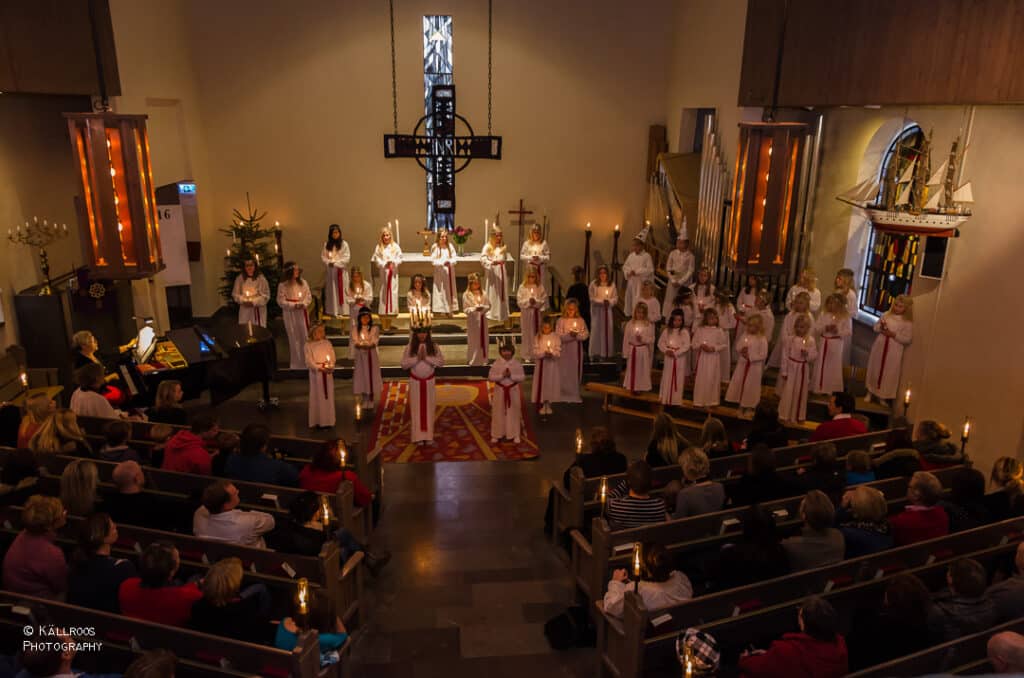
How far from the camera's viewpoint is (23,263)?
34.2 ft

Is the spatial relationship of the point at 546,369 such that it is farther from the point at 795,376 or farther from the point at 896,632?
the point at 896,632

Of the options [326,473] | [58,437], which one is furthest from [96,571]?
[58,437]

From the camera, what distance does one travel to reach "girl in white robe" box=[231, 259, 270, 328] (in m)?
11.6

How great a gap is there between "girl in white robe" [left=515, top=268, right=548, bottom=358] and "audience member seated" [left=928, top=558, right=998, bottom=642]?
751 centimetres

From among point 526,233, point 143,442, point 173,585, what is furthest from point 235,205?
point 173,585

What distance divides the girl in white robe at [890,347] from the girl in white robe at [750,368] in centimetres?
136

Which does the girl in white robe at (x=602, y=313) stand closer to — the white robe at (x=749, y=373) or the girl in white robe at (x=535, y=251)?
the girl in white robe at (x=535, y=251)

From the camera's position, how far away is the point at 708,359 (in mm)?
10289

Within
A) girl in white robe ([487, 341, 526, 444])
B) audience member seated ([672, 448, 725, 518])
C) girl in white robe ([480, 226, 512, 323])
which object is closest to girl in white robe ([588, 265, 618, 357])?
girl in white robe ([480, 226, 512, 323])

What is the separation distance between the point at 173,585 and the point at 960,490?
565 cm

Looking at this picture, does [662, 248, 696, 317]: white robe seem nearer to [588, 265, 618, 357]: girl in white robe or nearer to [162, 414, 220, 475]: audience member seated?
[588, 265, 618, 357]: girl in white robe

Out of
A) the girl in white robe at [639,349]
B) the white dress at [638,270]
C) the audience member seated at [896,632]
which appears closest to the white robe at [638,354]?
the girl in white robe at [639,349]

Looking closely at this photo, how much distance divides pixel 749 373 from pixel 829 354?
112 cm

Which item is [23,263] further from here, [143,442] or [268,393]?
[143,442]
